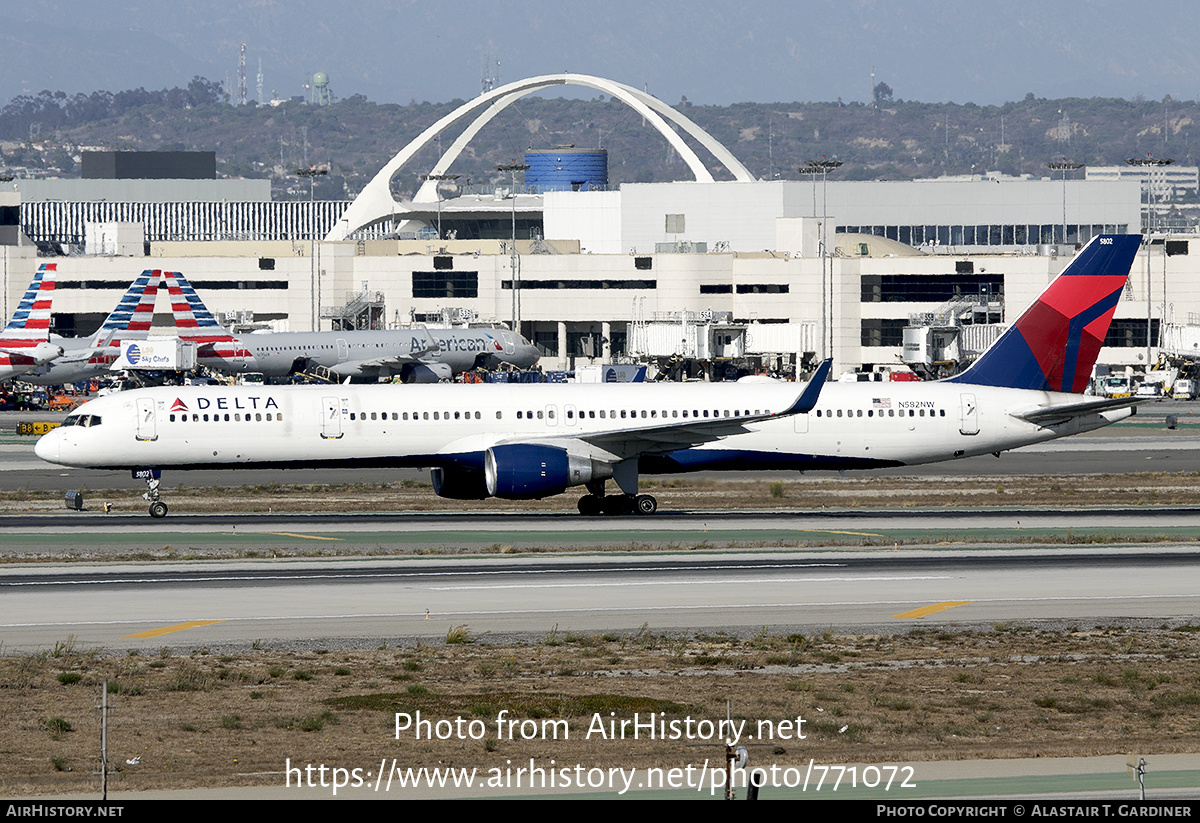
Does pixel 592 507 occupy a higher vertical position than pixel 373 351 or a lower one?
lower

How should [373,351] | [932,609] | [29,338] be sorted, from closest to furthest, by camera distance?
[932,609]
[29,338]
[373,351]

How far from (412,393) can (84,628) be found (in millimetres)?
21834

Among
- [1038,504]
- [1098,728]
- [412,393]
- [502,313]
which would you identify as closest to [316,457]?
[412,393]

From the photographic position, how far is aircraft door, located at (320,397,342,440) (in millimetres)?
49875

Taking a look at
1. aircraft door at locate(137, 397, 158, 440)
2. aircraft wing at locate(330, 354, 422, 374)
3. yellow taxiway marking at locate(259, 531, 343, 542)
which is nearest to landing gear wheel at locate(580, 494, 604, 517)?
yellow taxiway marking at locate(259, 531, 343, 542)

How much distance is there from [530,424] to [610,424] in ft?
8.46

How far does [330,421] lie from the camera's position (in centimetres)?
4994

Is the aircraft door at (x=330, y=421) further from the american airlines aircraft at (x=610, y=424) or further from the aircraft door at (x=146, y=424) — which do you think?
the aircraft door at (x=146, y=424)

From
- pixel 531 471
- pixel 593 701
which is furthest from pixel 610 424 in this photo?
pixel 593 701

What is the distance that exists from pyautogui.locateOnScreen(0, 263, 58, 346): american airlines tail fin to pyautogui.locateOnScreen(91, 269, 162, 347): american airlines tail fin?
37.3 ft

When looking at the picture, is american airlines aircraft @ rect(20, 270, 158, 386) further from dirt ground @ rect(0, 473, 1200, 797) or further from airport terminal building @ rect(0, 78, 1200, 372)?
dirt ground @ rect(0, 473, 1200, 797)

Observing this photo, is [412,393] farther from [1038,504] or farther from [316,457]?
[1038,504]

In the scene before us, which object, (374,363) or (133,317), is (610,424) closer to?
(133,317)

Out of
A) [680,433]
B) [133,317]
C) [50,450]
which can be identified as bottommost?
[50,450]
